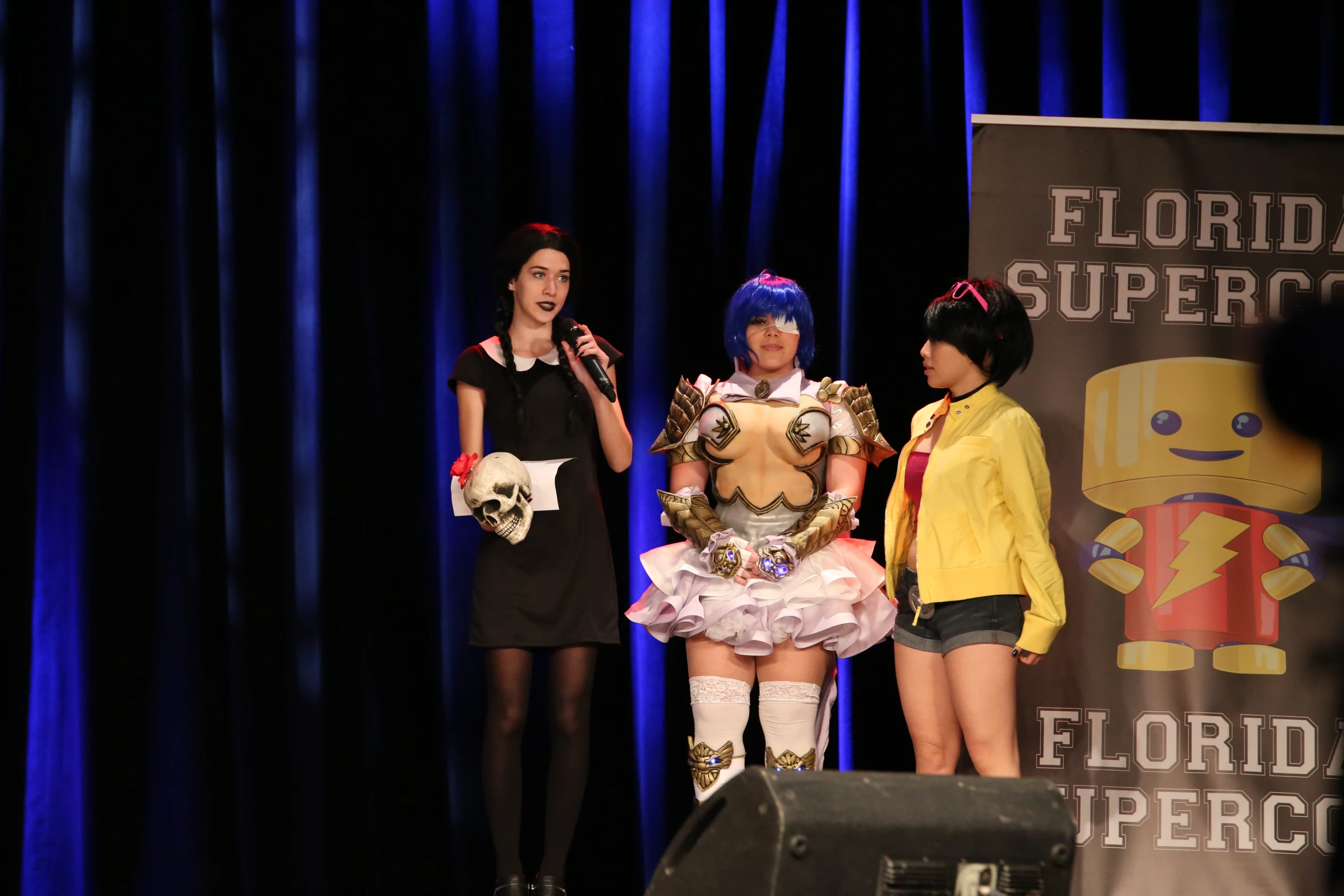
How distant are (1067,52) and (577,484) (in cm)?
217

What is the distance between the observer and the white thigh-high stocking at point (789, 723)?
3.49 metres

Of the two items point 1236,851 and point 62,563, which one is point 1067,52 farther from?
point 62,563

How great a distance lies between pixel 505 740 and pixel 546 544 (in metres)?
0.53

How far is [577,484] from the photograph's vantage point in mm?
3693

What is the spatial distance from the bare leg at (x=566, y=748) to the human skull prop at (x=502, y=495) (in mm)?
363

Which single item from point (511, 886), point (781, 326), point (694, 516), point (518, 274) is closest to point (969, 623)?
point (694, 516)

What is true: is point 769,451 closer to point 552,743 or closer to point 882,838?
point 552,743

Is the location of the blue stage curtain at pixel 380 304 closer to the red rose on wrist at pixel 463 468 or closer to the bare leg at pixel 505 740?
the bare leg at pixel 505 740

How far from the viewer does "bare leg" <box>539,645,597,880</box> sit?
359cm

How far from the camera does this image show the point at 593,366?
360cm

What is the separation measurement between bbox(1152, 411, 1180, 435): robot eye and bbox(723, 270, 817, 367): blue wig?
3.47 feet

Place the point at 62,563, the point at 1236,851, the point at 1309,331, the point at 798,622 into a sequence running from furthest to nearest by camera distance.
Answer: the point at 62,563 < the point at 1236,851 < the point at 798,622 < the point at 1309,331

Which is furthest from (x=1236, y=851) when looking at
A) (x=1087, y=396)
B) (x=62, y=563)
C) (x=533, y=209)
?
(x=62, y=563)

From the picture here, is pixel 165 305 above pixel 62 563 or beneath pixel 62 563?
above
